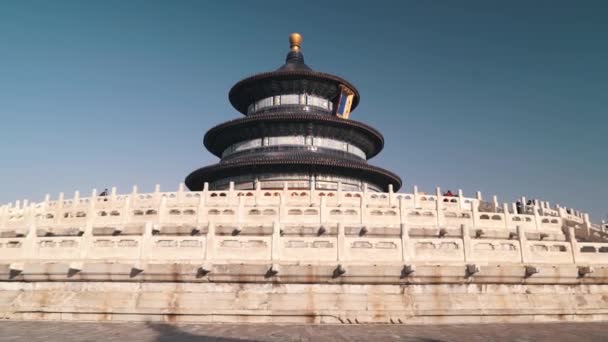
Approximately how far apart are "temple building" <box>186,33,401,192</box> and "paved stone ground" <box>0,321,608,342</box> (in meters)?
19.4

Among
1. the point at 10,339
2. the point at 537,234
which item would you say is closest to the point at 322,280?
the point at 10,339

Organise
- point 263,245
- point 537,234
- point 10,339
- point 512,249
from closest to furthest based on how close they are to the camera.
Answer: point 10,339, point 263,245, point 512,249, point 537,234

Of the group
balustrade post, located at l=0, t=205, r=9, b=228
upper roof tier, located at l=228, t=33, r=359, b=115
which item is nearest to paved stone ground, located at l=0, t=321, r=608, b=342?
balustrade post, located at l=0, t=205, r=9, b=228

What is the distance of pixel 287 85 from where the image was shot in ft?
123

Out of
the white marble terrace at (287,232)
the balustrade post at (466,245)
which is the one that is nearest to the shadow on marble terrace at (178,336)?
the white marble terrace at (287,232)

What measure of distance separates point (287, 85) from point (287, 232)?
23908 mm

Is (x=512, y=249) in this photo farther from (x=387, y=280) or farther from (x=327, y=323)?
(x=327, y=323)

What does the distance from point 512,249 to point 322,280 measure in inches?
252

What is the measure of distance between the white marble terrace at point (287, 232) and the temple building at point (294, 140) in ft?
→ 31.8

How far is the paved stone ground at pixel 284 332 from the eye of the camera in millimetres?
9305

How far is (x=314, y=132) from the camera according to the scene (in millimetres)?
34219

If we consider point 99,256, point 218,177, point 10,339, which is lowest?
point 10,339

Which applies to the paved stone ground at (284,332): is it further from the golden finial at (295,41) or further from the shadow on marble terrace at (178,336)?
the golden finial at (295,41)

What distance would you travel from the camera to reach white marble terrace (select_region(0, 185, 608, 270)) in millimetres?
11938
